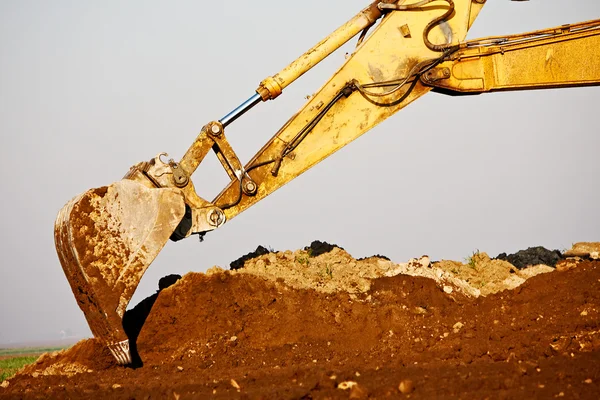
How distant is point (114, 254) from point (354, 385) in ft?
11.5

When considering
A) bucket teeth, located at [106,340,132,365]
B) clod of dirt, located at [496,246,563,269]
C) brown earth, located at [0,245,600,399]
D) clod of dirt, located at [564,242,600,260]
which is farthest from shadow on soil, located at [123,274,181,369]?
clod of dirt, located at [564,242,600,260]

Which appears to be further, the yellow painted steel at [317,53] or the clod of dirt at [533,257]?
the clod of dirt at [533,257]

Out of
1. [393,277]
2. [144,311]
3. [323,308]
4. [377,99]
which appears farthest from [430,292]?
[144,311]

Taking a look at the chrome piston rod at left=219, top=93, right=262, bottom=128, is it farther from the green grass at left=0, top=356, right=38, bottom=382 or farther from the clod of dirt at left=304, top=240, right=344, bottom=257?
the green grass at left=0, top=356, right=38, bottom=382

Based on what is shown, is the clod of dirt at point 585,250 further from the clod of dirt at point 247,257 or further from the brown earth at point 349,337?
the clod of dirt at point 247,257

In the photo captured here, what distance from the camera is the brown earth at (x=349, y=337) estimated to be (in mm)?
6926

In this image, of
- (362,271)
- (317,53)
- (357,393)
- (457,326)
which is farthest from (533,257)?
(357,393)

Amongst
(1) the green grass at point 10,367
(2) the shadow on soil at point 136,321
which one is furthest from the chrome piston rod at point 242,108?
(1) the green grass at point 10,367

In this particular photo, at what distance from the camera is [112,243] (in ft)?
29.3

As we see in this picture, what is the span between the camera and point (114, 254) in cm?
892

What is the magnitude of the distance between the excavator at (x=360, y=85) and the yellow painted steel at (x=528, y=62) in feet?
0.04

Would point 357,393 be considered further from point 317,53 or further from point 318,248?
point 318,248

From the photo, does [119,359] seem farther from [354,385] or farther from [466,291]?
[466,291]

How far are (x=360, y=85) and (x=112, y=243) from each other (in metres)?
3.28
